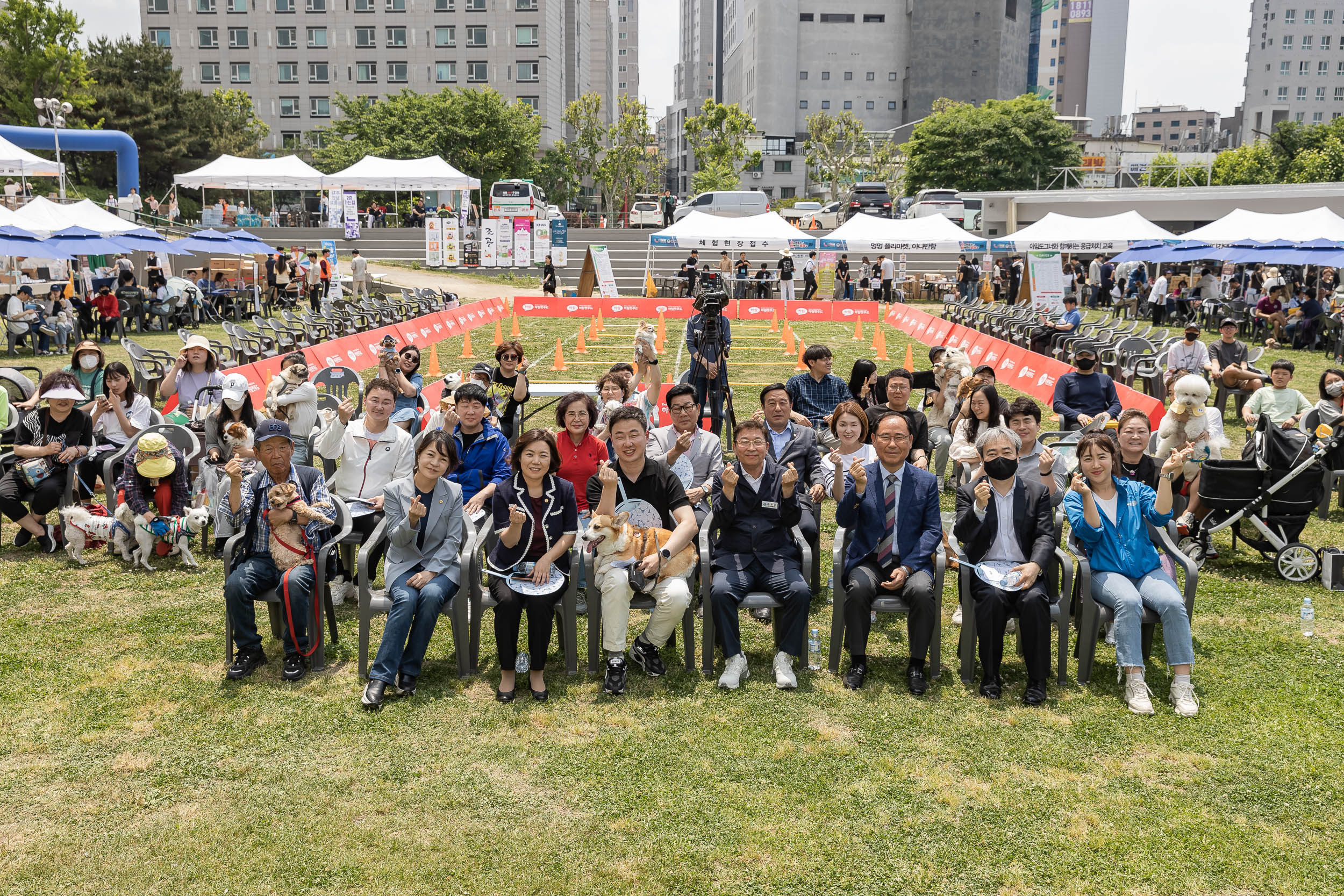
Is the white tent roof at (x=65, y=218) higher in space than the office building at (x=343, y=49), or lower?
lower

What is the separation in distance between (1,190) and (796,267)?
108ft

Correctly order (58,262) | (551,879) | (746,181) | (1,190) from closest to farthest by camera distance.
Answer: (551,879) < (58,262) < (1,190) < (746,181)

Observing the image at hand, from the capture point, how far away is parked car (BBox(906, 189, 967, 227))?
48.4 metres

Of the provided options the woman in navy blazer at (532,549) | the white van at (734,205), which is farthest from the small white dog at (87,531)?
the white van at (734,205)

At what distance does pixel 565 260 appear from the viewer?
38875 mm

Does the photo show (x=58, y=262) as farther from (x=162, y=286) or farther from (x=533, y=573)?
(x=533, y=573)

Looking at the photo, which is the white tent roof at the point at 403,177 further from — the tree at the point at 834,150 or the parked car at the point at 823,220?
the tree at the point at 834,150

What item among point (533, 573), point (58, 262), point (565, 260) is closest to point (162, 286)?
point (58, 262)

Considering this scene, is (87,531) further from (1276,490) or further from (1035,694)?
(1276,490)

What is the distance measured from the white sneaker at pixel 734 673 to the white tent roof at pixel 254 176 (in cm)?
3322

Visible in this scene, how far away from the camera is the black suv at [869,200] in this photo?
1917 inches

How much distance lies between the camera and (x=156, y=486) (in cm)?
814

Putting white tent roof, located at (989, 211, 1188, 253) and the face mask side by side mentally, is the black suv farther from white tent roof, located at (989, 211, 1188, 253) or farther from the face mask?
the face mask

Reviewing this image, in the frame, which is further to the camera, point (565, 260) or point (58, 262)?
point (565, 260)
